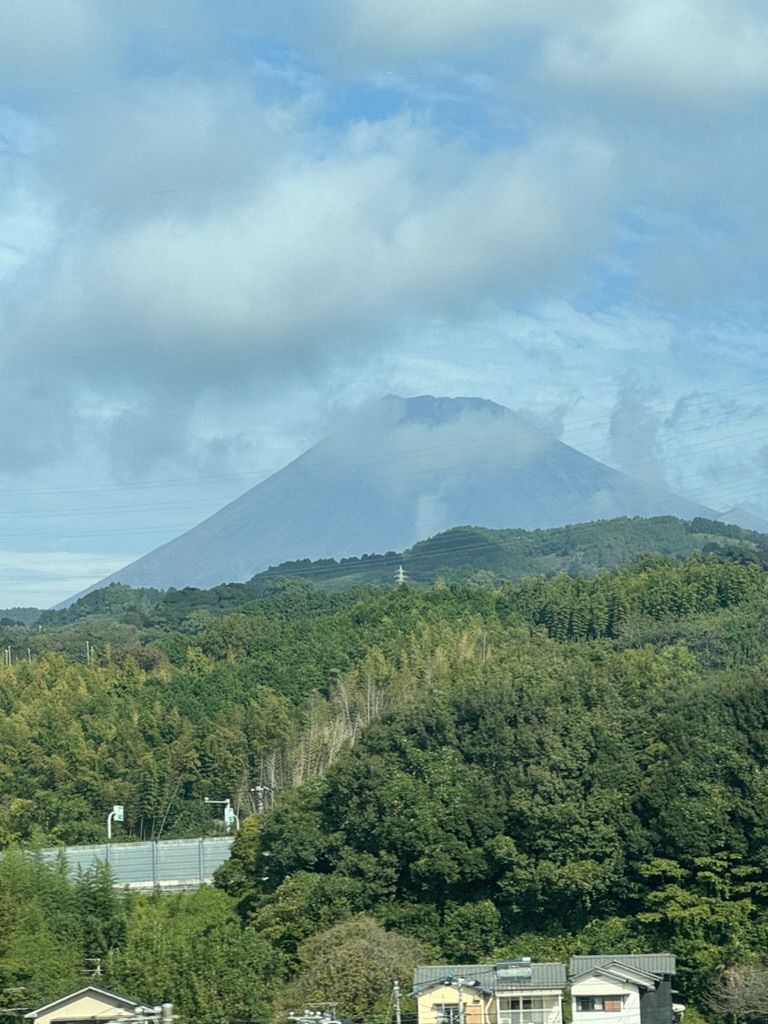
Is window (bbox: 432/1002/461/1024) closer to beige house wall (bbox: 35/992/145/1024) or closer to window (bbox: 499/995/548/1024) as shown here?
window (bbox: 499/995/548/1024)

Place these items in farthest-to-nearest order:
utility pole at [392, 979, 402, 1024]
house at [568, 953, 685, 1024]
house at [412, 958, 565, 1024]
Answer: house at [568, 953, 685, 1024]
house at [412, 958, 565, 1024]
utility pole at [392, 979, 402, 1024]

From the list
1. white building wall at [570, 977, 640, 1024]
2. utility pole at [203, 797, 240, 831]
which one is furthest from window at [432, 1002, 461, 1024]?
utility pole at [203, 797, 240, 831]

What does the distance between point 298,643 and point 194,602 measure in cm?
5709

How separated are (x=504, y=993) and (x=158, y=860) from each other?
18.1 meters

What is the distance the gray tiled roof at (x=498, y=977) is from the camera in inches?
1129

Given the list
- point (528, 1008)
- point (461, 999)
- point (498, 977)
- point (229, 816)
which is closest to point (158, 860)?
point (229, 816)

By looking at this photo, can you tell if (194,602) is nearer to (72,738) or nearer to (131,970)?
(72,738)

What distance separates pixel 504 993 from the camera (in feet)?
94.0

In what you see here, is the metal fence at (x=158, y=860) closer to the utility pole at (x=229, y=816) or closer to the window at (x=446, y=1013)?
the utility pole at (x=229, y=816)

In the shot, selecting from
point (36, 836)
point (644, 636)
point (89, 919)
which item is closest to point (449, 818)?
point (89, 919)

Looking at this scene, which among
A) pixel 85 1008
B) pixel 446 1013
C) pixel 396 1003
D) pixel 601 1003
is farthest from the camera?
pixel 601 1003

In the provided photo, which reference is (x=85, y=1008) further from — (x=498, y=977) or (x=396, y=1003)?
(x=498, y=977)

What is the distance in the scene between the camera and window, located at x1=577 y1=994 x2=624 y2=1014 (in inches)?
1137

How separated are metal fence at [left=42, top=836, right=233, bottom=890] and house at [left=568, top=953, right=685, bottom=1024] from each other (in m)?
16.5
